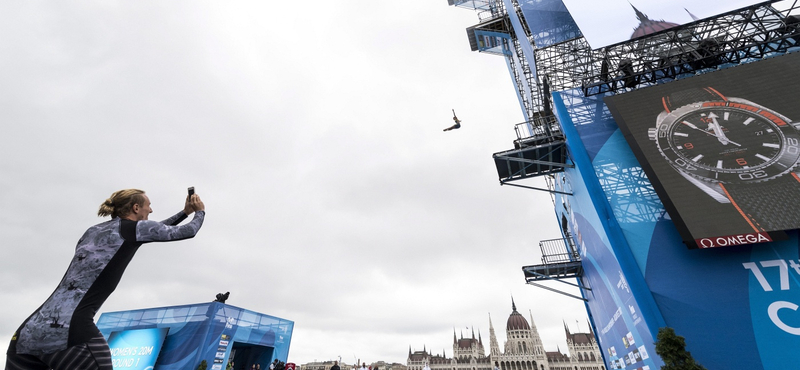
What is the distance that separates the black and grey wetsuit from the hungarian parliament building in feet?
347

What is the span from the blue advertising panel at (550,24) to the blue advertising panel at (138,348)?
107 feet

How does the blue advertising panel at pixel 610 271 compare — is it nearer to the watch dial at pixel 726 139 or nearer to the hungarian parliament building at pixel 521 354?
the watch dial at pixel 726 139

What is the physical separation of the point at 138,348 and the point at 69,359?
30515 mm

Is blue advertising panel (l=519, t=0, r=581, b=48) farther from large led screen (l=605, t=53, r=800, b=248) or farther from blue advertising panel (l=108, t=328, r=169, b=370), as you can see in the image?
blue advertising panel (l=108, t=328, r=169, b=370)

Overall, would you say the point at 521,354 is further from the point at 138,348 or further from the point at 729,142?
the point at 729,142

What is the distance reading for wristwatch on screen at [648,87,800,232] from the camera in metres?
8.98

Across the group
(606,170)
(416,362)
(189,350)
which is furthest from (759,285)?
(416,362)

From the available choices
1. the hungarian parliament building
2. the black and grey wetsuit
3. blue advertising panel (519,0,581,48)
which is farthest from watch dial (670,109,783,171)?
the hungarian parliament building

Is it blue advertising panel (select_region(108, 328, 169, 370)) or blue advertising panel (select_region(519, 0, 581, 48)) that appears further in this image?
blue advertising panel (select_region(108, 328, 169, 370))

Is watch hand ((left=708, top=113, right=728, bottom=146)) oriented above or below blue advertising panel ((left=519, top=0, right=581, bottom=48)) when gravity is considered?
below

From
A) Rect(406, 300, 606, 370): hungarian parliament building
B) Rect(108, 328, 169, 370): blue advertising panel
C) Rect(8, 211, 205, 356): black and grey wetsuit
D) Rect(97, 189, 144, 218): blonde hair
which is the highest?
Rect(406, 300, 606, 370): hungarian parliament building

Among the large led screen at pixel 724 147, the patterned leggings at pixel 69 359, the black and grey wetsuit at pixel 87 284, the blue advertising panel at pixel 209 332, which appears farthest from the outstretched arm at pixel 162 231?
the blue advertising panel at pixel 209 332

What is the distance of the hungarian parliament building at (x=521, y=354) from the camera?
3917 inches

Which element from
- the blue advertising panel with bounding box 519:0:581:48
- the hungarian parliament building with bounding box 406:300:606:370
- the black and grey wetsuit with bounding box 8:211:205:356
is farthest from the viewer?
the hungarian parliament building with bounding box 406:300:606:370
